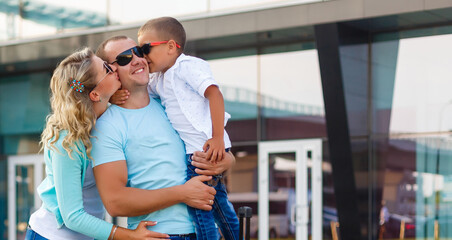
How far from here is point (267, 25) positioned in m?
10.5

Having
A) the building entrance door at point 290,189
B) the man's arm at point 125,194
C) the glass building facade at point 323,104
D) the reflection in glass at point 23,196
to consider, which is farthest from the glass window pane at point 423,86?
the man's arm at point 125,194

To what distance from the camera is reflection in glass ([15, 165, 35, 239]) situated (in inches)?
573

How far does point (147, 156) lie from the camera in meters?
2.61

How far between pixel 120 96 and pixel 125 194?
1.42 ft

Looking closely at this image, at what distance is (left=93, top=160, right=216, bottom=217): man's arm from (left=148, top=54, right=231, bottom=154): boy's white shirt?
27 centimetres

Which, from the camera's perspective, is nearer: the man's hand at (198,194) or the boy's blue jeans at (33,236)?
the man's hand at (198,194)

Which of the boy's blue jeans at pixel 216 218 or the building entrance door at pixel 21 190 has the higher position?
the building entrance door at pixel 21 190

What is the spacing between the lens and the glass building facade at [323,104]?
10.7 meters

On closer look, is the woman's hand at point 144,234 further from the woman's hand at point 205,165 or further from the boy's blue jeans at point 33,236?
the boy's blue jeans at point 33,236

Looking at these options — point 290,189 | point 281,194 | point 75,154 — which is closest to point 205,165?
point 75,154

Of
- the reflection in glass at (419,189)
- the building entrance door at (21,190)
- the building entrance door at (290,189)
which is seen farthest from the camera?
the building entrance door at (21,190)

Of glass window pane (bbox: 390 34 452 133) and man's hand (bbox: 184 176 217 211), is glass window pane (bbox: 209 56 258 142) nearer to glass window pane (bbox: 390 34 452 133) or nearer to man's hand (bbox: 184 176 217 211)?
glass window pane (bbox: 390 34 452 133)

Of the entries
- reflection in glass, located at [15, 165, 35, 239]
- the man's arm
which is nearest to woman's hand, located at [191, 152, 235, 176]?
the man's arm

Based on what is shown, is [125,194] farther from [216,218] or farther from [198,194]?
[216,218]
